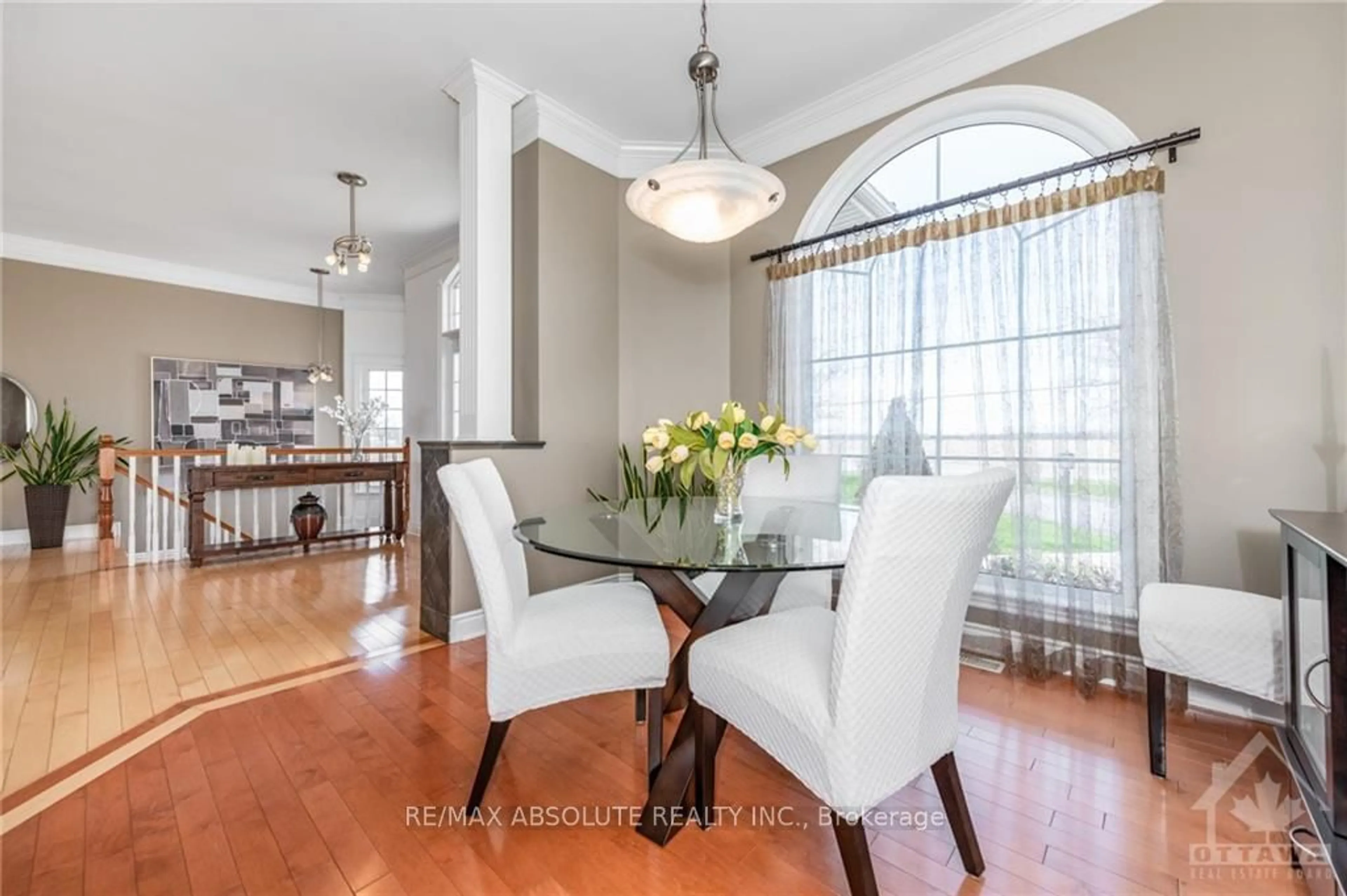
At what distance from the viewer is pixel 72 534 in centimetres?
532

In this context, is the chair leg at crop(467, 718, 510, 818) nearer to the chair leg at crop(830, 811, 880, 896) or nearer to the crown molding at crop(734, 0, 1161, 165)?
the chair leg at crop(830, 811, 880, 896)

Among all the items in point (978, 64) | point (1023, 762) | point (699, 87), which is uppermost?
point (978, 64)

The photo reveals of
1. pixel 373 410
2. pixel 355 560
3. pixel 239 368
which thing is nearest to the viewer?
pixel 355 560

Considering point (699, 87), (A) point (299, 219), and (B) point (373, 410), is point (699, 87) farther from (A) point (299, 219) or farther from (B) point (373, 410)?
(B) point (373, 410)

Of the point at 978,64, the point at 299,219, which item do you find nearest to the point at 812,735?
the point at 978,64

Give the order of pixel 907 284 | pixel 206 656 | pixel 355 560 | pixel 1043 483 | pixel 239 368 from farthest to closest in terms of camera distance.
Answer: pixel 239 368 → pixel 355 560 → pixel 907 284 → pixel 206 656 → pixel 1043 483

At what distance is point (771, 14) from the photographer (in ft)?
8.18

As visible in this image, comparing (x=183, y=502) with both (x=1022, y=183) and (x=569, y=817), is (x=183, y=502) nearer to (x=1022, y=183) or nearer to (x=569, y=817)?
(x=569, y=817)

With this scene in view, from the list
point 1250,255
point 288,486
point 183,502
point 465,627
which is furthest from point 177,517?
point 1250,255

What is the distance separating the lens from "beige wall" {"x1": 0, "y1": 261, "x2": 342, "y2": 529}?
512 centimetres

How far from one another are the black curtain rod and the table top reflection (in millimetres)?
1508

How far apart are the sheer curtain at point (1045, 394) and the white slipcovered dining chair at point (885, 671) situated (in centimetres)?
93

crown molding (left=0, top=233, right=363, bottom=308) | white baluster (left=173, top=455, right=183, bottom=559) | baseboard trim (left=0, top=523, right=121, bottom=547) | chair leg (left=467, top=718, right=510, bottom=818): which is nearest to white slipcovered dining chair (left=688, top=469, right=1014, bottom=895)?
chair leg (left=467, top=718, right=510, bottom=818)

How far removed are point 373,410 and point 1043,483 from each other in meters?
5.86
